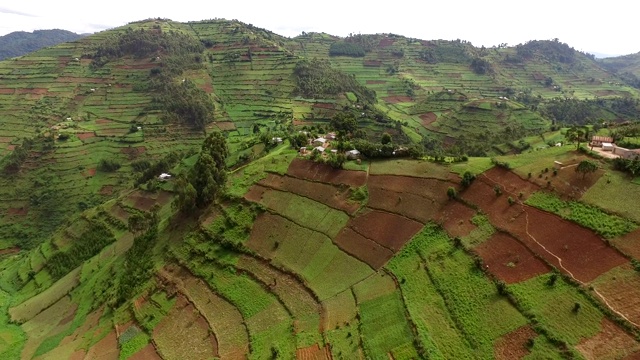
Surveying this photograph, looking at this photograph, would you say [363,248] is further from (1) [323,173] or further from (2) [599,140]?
(2) [599,140]

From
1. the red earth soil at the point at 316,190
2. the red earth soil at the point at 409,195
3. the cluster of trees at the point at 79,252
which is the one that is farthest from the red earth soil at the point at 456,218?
the cluster of trees at the point at 79,252

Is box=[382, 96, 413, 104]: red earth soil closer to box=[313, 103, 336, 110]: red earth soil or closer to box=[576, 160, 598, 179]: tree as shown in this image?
box=[313, 103, 336, 110]: red earth soil

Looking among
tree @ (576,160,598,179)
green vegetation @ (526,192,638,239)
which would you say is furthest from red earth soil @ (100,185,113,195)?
tree @ (576,160,598,179)

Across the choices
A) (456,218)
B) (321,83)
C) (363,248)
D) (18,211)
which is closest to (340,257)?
(363,248)

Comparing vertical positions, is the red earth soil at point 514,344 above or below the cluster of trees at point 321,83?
below

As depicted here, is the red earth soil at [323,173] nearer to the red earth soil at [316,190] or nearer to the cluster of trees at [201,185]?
the red earth soil at [316,190]

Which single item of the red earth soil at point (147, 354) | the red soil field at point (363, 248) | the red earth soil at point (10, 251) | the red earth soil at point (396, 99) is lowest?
the red earth soil at point (10, 251)

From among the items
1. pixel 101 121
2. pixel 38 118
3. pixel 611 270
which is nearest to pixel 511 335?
pixel 611 270

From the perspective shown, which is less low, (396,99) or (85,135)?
(85,135)
